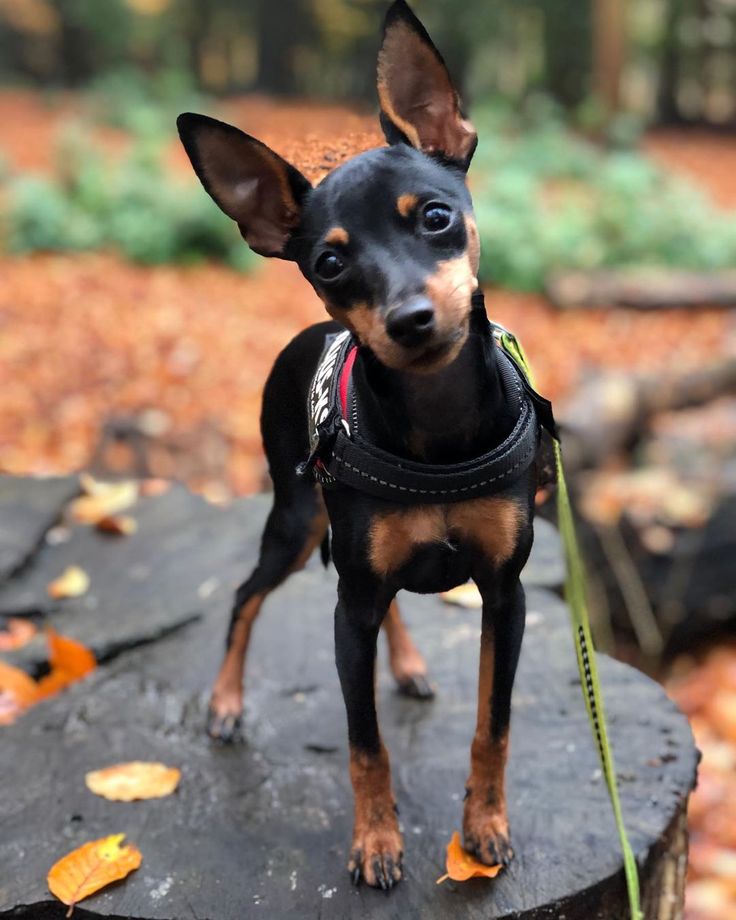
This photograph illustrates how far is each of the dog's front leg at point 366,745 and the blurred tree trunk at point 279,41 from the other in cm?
2459

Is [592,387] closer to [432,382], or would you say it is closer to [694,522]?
[694,522]

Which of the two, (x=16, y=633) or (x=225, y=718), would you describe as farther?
(x=16, y=633)

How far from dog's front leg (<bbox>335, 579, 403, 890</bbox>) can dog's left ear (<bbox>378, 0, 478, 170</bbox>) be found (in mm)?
982

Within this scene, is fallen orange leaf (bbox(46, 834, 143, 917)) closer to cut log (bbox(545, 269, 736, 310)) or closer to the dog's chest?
the dog's chest

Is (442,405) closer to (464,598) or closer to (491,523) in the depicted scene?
(491,523)

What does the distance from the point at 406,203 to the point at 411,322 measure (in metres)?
0.28

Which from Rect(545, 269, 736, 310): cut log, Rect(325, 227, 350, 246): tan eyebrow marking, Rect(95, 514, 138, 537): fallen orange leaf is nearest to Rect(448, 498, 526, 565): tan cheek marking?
Rect(325, 227, 350, 246): tan eyebrow marking

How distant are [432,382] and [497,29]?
22.3 meters

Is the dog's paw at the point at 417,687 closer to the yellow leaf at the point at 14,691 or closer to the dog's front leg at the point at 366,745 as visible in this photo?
the dog's front leg at the point at 366,745

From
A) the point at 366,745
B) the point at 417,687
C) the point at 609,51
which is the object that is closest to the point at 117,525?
the point at 417,687

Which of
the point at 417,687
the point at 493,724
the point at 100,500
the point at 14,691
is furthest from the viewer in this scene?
the point at 100,500

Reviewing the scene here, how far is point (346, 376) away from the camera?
2217 mm

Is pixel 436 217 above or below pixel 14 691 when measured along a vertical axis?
above

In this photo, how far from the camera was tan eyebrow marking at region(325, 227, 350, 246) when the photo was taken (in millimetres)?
1897
